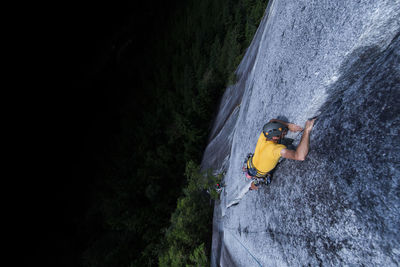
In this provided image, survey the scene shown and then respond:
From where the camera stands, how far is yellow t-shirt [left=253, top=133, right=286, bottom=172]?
7.55 ft

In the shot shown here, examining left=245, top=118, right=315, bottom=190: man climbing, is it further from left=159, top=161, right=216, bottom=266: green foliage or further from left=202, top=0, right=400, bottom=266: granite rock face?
left=159, top=161, right=216, bottom=266: green foliage

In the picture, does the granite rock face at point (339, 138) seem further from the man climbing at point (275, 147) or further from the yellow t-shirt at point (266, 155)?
the yellow t-shirt at point (266, 155)

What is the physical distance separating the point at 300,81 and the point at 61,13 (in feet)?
114

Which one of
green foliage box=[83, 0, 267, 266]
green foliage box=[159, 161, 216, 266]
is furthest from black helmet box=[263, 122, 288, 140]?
green foliage box=[159, 161, 216, 266]

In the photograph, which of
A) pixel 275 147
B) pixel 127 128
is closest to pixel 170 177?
pixel 127 128

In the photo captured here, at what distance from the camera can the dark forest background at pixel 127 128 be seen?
12.6 m

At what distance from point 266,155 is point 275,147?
0.68 ft

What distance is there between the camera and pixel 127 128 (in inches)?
893

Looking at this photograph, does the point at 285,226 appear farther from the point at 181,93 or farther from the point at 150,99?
the point at 150,99

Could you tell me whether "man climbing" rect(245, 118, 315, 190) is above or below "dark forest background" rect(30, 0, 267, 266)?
above

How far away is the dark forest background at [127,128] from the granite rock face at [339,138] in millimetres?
6175

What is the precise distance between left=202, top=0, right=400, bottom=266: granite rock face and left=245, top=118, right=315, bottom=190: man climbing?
110 mm

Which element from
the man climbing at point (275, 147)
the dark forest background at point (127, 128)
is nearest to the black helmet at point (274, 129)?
the man climbing at point (275, 147)

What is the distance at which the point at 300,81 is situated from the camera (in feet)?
7.20
